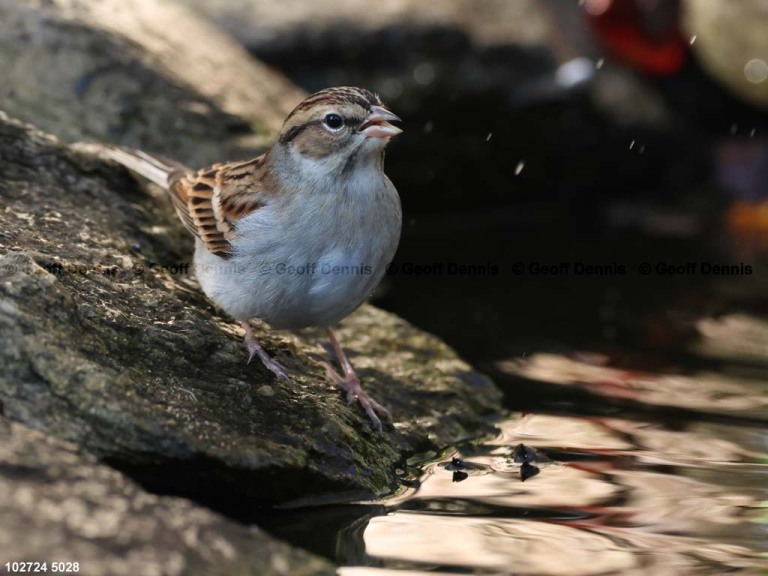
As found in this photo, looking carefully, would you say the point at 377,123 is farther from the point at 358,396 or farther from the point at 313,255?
the point at 358,396

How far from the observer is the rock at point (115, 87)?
650 cm

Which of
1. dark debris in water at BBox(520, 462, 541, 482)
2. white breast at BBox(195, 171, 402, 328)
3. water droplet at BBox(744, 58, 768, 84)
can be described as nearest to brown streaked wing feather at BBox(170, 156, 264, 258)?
white breast at BBox(195, 171, 402, 328)

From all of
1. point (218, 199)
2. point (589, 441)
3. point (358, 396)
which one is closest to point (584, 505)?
point (589, 441)

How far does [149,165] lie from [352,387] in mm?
1728

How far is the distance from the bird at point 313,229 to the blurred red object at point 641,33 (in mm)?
5181

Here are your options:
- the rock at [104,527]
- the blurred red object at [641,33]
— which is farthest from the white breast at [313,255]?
the blurred red object at [641,33]

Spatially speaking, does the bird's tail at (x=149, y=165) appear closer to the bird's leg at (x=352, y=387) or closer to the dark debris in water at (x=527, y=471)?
the bird's leg at (x=352, y=387)

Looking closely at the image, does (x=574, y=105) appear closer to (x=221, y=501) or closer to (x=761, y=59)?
(x=761, y=59)

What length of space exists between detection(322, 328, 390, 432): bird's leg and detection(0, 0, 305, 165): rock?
2.20 m

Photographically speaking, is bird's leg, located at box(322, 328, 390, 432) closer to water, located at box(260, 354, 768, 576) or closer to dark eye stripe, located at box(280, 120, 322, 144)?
water, located at box(260, 354, 768, 576)

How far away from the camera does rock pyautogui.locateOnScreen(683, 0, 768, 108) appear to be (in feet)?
28.1

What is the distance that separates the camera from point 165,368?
4.02m

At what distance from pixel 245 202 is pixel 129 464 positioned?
159 centimetres

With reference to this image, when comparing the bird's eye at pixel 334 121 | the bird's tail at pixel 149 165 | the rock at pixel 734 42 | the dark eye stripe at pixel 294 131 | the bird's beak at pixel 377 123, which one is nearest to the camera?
the bird's beak at pixel 377 123
